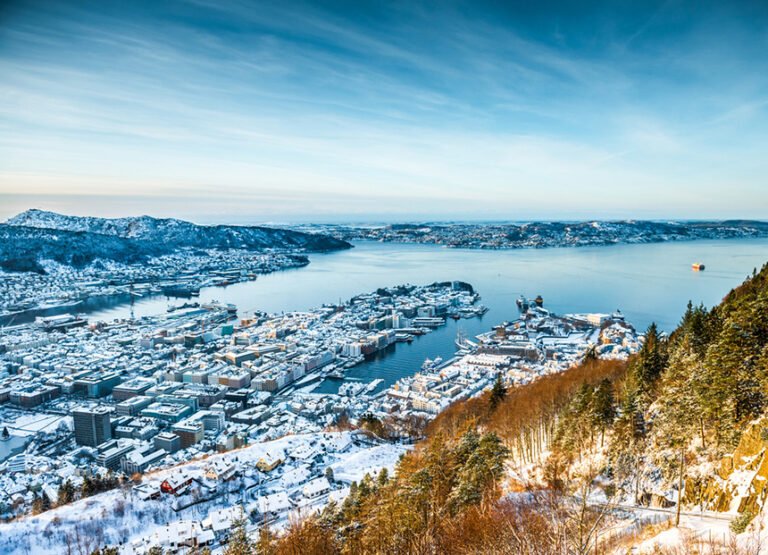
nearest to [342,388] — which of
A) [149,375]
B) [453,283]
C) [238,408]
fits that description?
[238,408]

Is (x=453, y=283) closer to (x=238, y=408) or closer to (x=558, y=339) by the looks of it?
(x=558, y=339)

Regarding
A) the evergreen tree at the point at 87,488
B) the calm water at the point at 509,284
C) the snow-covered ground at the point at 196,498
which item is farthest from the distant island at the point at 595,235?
the evergreen tree at the point at 87,488

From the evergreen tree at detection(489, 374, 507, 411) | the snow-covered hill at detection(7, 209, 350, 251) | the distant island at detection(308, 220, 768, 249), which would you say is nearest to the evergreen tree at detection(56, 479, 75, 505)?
the evergreen tree at detection(489, 374, 507, 411)

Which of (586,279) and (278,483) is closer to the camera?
(278,483)

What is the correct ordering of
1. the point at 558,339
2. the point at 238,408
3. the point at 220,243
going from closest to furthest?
the point at 238,408, the point at 558,339, the point at 220,243

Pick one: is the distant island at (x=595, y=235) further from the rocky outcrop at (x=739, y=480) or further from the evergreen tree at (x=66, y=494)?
the rocky outcrop at (x=739, y=480)

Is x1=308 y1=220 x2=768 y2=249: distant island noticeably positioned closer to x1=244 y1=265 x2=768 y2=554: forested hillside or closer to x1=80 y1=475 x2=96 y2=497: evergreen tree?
x1=244 y1=265 x2=768 y2=554: forested hillside
